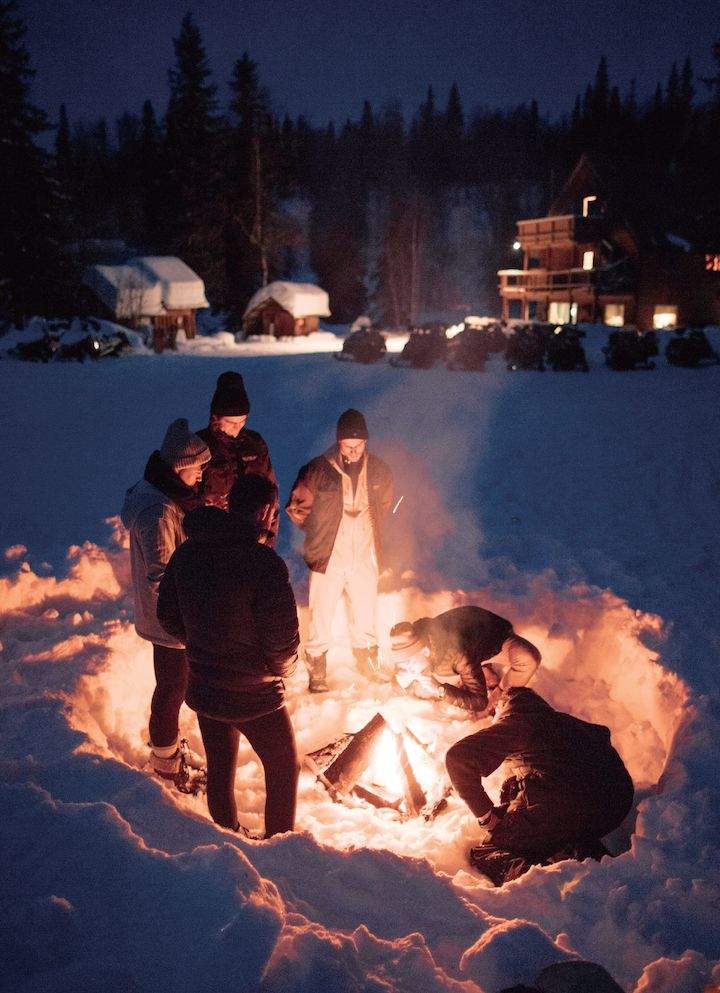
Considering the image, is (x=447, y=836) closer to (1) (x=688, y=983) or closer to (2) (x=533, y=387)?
(1) (x=688, y=983)

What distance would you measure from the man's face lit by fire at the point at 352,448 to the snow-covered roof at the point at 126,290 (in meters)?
28.6

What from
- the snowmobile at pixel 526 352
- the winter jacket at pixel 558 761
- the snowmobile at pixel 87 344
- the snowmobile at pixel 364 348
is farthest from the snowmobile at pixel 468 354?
the winter jacket at pixel 558 761

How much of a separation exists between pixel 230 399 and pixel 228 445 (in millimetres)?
341

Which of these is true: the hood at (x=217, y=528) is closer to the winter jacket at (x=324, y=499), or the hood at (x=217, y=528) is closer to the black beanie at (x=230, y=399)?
the black beanie at (x=230, y=399)

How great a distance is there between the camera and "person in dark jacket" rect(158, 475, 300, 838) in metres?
2.91

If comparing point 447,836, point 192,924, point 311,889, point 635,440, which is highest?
point 635,440

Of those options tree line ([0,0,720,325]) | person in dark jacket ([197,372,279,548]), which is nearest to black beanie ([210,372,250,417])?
person in dark jacket ([197,372,279,548])

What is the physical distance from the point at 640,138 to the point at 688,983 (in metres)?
67.9

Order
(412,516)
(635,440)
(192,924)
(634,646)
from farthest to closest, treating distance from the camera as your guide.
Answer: (635,440)
(412,516)
(634,646)
(192,924)

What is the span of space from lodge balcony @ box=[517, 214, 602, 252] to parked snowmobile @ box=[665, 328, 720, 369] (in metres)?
15.2

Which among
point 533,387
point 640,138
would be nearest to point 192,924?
point 533,387

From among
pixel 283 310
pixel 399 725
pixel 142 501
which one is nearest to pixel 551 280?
pixel 283 310

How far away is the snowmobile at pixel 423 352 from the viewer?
1772 centimetres

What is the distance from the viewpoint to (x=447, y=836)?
13.1ft
